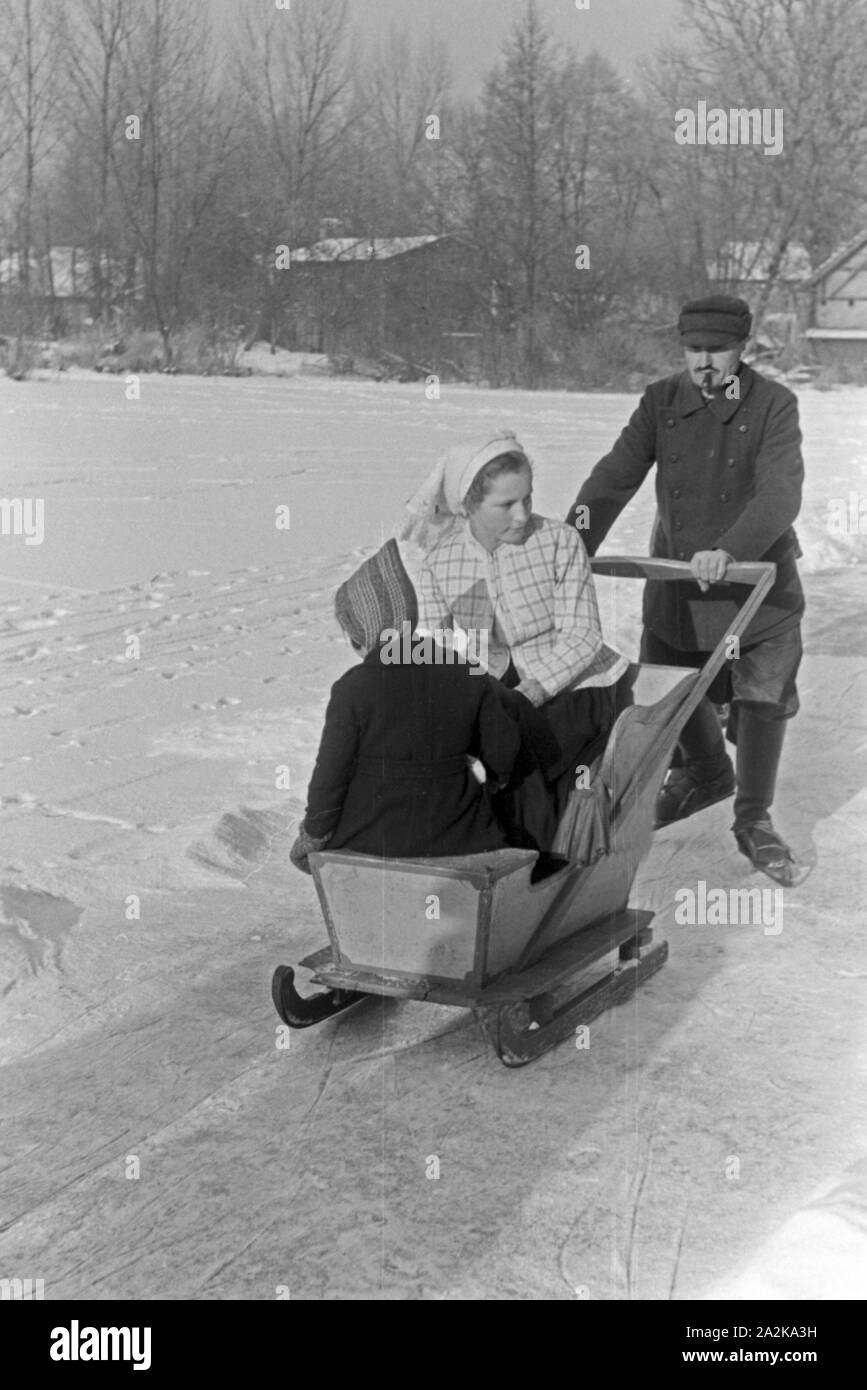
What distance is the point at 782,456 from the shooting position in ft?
14.0

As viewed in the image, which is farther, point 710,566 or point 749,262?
point 749,262

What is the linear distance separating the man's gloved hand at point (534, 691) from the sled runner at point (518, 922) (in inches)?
7.5

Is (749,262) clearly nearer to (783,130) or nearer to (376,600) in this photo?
(783,130)

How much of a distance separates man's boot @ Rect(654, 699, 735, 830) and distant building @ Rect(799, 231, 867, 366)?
19.6 feet

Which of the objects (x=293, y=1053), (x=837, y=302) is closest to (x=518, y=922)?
(x=293, y=1053)

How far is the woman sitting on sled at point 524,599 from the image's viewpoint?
11.2ft

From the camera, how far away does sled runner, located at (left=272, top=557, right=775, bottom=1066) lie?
3.02 metres

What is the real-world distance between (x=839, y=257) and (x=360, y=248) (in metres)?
3.15

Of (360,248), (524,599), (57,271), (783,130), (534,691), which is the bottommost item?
(534,691)

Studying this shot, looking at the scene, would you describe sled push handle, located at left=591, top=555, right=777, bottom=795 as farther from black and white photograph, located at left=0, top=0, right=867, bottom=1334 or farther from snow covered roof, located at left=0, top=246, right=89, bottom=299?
snow covered roof, located at left=0, top=246, right=89, bottom=299

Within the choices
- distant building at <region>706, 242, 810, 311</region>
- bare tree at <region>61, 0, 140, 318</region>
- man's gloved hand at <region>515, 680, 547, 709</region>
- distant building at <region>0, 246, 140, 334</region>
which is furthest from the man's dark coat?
distant building at <region>0, 246, 140, 334</region>

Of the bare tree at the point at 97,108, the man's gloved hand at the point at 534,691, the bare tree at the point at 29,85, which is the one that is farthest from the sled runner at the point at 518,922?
the bare tree at the point at 29,85

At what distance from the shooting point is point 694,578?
413cm

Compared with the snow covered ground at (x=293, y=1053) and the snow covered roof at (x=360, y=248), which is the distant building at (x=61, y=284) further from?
the snow covered ground at (x=293, y=1053)
